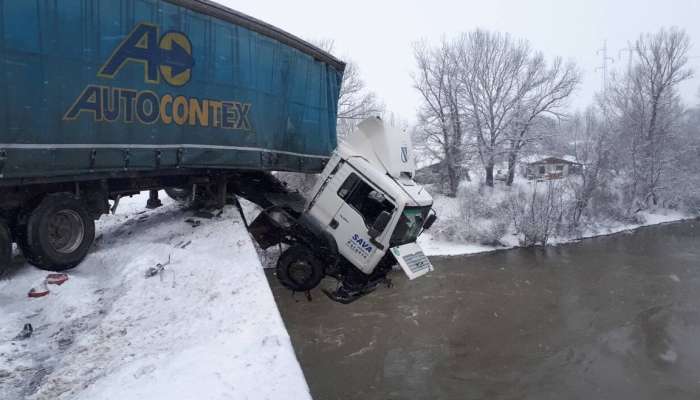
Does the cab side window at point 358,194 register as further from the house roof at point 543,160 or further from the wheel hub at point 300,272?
the house roof at point 543,160

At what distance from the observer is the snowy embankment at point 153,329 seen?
14.2 ft

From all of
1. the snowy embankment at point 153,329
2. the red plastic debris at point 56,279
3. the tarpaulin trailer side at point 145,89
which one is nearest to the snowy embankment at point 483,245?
the tarpaulin trailer side at point 145,89

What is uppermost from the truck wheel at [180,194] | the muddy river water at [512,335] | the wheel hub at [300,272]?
the truck wheel at [180,194]

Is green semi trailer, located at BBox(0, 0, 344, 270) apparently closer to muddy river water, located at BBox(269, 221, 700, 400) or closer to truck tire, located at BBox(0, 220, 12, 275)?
truck tire, located at BBox(0, 220, 12, 275)

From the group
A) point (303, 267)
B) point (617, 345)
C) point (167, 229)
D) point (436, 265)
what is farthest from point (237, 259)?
point (436, 265)

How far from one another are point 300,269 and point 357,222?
4.63ft

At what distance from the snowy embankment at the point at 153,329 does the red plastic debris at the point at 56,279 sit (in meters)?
0.08

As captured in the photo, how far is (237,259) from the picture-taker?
281 inches

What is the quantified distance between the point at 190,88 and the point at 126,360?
15.0 feet

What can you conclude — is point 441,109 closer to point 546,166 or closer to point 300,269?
point 546,166

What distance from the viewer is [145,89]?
23.1 feet

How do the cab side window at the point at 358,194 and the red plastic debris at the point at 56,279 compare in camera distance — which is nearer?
the red plastic debris at the point at 56,279

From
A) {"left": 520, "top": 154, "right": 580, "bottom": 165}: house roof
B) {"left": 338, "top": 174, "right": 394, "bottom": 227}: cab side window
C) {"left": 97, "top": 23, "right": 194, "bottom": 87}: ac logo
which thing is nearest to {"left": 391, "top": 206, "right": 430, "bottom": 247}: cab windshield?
{"left": 338, "top": 174, "right": 394, "bottom": 227}: cab side window

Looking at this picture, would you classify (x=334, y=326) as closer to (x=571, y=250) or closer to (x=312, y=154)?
(x=312, y=154)
